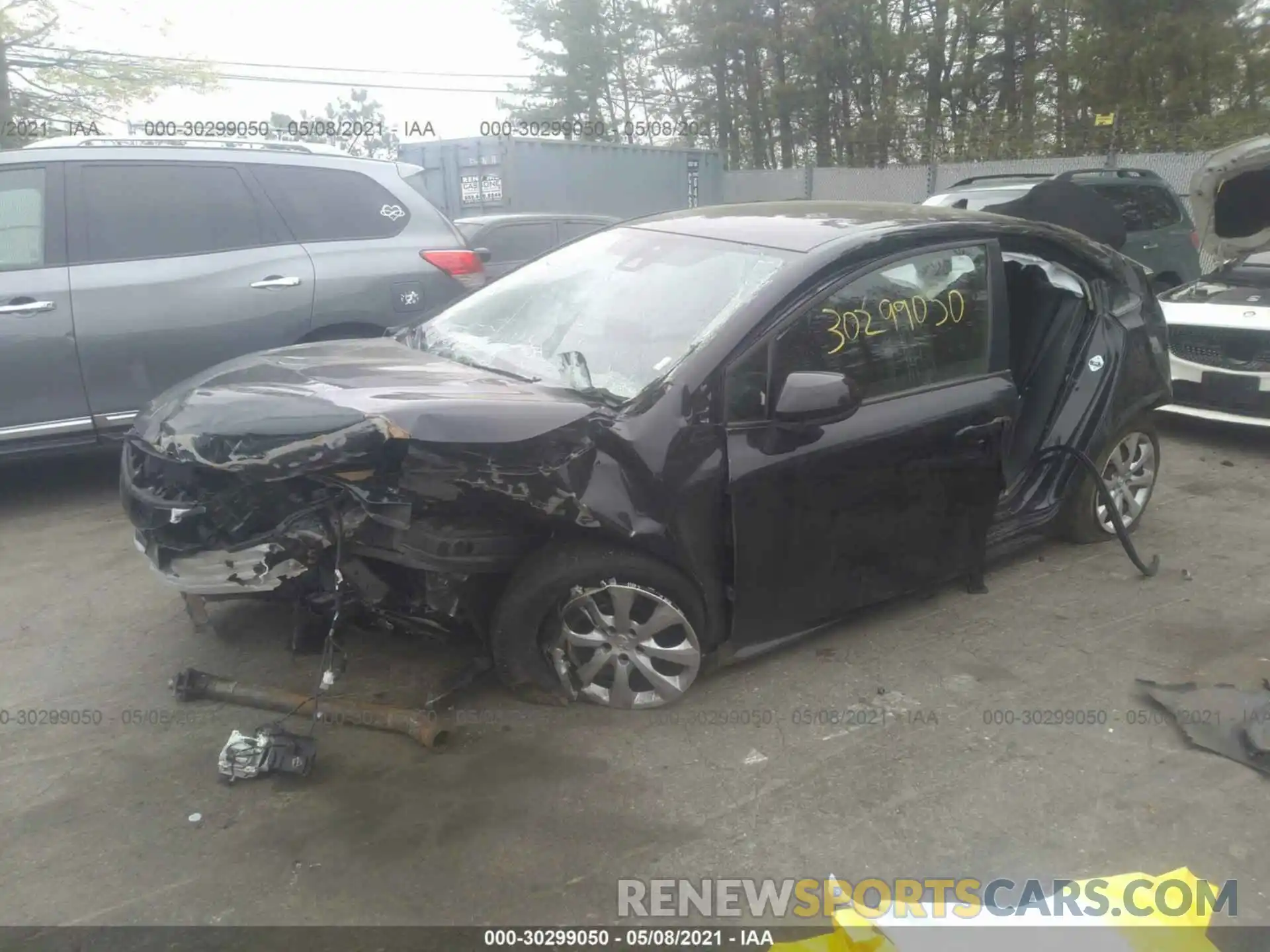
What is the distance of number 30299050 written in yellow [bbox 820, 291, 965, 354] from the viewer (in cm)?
359

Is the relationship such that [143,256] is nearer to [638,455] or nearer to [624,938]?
[638,455]

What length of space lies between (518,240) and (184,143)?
13.8 ft

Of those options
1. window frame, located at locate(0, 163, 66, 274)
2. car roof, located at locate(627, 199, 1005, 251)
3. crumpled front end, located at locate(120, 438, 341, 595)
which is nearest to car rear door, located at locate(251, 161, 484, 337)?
window frame, located at locate(0, 163, 66, 274)

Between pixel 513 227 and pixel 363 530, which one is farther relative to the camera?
pixel 513 227

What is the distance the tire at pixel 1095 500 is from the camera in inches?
188

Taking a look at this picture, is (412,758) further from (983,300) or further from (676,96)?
(676,96)

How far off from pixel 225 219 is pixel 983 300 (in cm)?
415

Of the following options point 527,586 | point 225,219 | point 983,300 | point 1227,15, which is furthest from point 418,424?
point 1227,15

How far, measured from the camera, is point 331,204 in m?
6.07

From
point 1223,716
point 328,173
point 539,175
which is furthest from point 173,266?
point 539,175

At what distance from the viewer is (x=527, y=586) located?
128 inches

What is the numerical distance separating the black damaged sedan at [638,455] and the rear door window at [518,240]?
5.56m

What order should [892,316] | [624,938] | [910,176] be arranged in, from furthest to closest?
[910,176], [892,316], [624,938]

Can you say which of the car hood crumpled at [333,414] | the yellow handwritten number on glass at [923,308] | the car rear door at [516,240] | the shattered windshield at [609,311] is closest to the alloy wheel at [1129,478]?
the yellow handwritten number on glass at [923,308]
